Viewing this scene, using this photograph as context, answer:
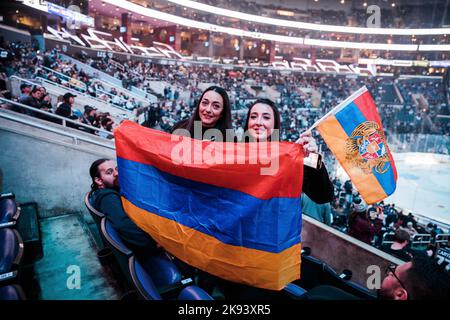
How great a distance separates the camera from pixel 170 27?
3403cm

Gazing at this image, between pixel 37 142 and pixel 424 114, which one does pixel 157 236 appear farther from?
pixel 424 114

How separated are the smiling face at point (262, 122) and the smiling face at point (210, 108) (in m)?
0.45

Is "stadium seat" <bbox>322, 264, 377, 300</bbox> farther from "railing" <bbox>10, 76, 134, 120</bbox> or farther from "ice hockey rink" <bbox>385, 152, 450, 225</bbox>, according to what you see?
"railing" <bbox>10, 76, 134, 120</bbox>

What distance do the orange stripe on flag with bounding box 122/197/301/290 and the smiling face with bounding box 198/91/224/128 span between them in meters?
1.01

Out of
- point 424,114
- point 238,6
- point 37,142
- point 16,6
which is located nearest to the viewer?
point 37,142

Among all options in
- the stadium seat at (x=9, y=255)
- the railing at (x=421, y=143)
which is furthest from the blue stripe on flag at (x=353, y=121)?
the railing at (x=421, y=143)

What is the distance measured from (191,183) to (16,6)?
27.8 metres

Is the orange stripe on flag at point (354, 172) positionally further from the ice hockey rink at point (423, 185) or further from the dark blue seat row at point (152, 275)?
the ice hockey rink at point (423, 185)

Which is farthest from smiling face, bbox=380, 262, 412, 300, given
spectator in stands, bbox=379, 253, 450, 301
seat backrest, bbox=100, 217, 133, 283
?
seat backrest, bbox=100, 217, 133, 283

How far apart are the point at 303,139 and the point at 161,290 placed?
1.45 m

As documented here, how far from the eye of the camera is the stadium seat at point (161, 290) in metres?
1.74

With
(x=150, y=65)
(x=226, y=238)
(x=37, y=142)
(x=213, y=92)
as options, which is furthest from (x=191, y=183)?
(x=150, y=65)

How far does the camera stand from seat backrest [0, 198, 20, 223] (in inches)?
110

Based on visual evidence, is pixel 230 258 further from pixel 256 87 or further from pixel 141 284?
pixel 256 87
